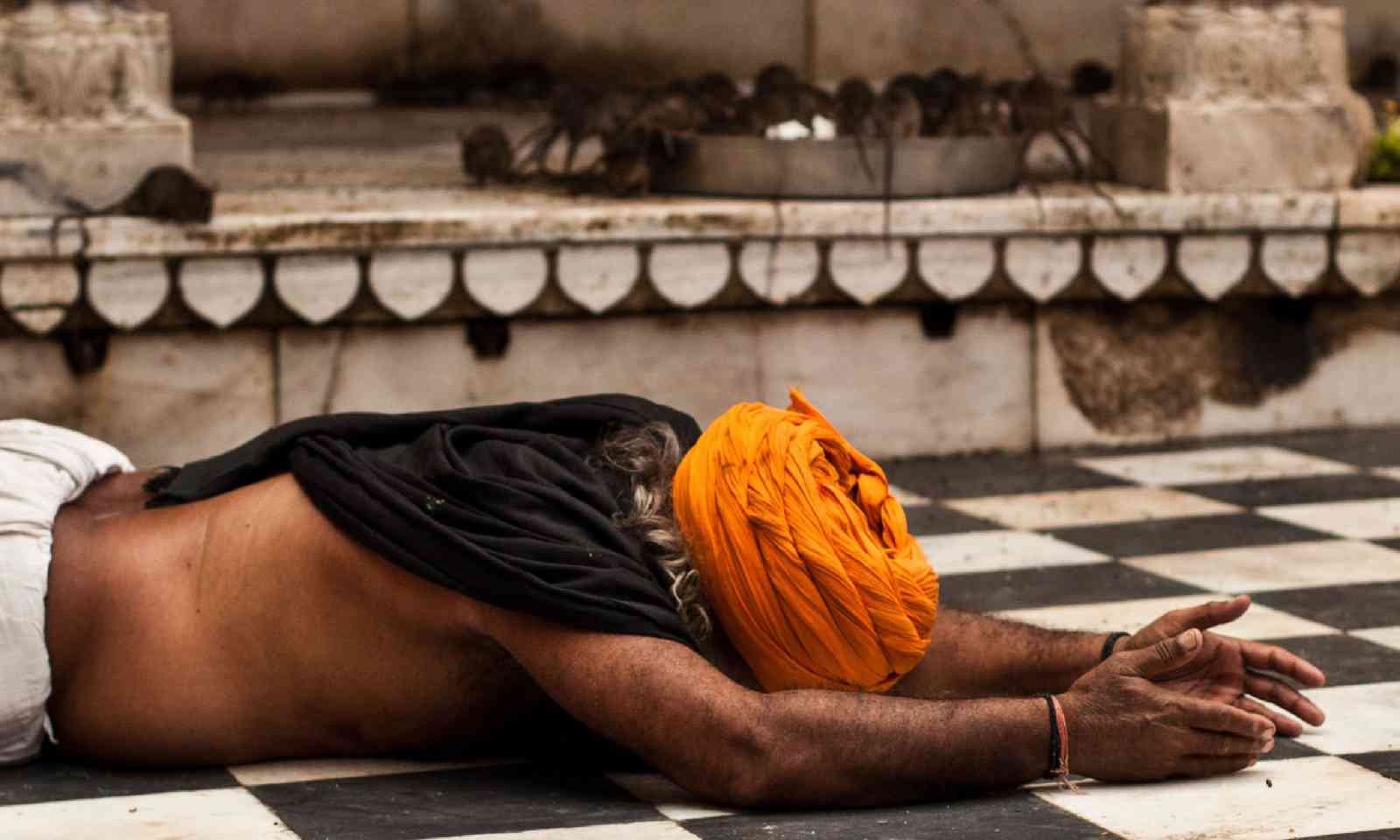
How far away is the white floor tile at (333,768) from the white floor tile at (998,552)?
136cm

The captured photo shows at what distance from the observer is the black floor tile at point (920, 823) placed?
8.05 feet

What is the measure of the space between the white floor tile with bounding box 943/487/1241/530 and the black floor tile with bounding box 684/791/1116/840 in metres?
1.86

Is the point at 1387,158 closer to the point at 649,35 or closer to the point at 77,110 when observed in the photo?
the point at 649,35

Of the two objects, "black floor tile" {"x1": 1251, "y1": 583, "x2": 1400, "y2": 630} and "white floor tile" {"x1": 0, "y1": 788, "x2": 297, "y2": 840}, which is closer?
"white floor tile" {"x1": 0, "y1": 788, "x2": 297, "y2": 840}

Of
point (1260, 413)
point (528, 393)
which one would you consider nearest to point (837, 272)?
point (528, 393)

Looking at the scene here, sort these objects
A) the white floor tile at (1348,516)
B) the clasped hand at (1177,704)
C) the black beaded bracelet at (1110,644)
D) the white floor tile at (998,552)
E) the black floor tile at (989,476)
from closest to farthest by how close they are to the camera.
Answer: the clasped hand at (1177,704)
the black beaded bracelet at (1110,644)
the white floor tile at (998,552)
the white floor tile at (1348,516)
the black floor tile at (989,476)

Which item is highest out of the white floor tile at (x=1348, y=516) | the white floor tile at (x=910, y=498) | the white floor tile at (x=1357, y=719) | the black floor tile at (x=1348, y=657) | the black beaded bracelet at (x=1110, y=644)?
the black beaded bracelet at (x=1110, y=644)

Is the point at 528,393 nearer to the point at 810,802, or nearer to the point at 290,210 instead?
the point at 290,210

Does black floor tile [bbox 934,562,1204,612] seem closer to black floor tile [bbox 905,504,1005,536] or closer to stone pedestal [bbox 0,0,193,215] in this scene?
black floor tile [bbox 905,504,1005,536]

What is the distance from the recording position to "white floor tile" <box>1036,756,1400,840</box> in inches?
97.7

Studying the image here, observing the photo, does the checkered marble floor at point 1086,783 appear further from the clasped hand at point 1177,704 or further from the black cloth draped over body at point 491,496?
the black cloth draped over body at point 491,496

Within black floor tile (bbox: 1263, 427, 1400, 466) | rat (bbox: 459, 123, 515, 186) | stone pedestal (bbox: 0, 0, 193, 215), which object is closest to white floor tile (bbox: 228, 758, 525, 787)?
stone pedestal (bbox: 0, 0, 193, 215)

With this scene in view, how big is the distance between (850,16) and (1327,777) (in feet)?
15.1

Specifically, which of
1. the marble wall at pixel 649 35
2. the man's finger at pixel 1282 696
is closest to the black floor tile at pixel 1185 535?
the man's finger at pixel 1282 696
